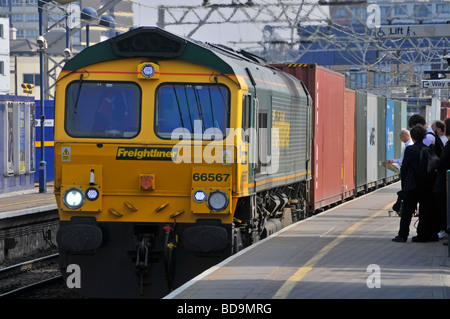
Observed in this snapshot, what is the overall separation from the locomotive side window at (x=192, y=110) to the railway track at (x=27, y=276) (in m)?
3.76

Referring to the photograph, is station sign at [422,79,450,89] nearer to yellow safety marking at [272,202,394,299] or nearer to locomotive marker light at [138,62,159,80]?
yellow safety marking at [272,202,394,299]

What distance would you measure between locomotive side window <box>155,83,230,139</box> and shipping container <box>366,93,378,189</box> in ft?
54.7

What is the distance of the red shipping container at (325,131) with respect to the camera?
65.3ft

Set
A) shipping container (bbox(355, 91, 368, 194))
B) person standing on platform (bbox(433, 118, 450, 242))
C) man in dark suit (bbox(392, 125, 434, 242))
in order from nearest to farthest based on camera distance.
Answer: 1. person standing on platform (bbox(433, 118, 450, 242))
2. man in dark suit (bbox(392, 125, 434, 242))
3. shipping container (bbox(355, 91, 368, 194))

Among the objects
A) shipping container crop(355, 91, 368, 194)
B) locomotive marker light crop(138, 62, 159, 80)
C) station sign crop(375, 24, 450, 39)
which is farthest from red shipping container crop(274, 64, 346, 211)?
locomotive marker light crop(138, 62, 159, 80)

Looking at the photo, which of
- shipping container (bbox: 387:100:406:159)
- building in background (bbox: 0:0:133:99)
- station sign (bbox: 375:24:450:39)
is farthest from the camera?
building in background (bbox: 0:0:133:99)

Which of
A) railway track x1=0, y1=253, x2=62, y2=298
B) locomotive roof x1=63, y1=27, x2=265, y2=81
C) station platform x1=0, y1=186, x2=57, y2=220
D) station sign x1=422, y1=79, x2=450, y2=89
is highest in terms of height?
station sign x1=422, y1=79, x2=450, y2=89

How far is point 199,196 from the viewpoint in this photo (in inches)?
500

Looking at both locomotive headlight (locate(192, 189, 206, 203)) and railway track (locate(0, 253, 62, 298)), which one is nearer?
locomotive headlight (locate(192, 189, 206, 203))

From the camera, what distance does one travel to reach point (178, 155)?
12.8m

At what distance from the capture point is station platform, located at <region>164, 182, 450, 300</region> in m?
10.3

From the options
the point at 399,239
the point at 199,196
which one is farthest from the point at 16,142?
the point at 199,196

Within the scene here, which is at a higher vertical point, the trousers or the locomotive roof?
the locomotive roof

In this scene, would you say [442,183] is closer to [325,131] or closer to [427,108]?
A: [325,131]
